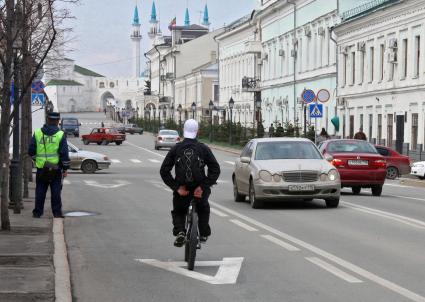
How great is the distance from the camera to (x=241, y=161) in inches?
945

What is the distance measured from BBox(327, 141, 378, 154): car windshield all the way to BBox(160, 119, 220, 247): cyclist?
1648 centimetres

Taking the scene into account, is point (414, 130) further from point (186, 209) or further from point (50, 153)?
point (186, 209)

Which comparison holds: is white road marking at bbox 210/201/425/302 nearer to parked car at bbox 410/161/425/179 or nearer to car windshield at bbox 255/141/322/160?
car windshield at bbox 255/141/322/160

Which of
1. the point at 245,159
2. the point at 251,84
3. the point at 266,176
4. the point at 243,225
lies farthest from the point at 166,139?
the point at 243,225

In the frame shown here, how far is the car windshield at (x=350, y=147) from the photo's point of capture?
1122 inches

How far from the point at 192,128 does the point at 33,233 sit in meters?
4.51

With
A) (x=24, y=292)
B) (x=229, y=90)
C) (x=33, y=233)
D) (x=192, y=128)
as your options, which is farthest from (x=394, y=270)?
(x=229, y=90)

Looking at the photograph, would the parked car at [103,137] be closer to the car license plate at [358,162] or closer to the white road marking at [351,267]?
the car license plate at [358,162]

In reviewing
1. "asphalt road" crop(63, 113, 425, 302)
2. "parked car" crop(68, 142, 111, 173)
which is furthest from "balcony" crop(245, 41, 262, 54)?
"asphalt road" crop(63, 113, 425, 302)

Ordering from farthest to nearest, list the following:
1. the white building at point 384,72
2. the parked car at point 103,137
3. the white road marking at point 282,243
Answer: the parked car at point 103,137
the white building at point 384,72
the white road marking at point 282,243

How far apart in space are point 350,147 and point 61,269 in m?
17.9

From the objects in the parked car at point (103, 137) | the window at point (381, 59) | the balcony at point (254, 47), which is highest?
the balcony at point (254, 47)

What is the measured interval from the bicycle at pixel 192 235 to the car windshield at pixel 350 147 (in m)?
16.6

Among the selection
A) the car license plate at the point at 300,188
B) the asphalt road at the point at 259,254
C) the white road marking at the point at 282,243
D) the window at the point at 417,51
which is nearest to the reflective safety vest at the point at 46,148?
the asphalt road at the point at 259,254
